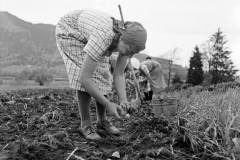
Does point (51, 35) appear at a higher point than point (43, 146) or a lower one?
higher

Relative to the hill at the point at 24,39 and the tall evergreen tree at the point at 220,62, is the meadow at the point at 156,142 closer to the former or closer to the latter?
the tall evergreen tree at the point at 220,62

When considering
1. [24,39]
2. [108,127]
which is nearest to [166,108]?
[108,127]

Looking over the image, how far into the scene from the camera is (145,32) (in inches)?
88.7

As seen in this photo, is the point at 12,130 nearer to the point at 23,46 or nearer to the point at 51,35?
the point at 23,46

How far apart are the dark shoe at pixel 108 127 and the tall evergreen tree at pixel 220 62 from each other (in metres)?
33.1

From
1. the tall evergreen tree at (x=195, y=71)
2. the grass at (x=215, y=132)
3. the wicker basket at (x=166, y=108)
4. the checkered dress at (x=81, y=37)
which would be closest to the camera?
the grass at (x=215, y=132)

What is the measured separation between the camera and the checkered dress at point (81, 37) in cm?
234

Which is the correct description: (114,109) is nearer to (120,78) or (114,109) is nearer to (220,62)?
(120,78)

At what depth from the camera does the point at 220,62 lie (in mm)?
37656

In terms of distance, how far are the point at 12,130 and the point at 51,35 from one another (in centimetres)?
16992

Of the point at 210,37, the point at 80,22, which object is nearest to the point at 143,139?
the point at 80,22

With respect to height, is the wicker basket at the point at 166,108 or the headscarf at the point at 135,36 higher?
the headscarf at the point at 135,36

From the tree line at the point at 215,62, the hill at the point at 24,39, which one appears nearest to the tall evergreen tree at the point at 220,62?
Result: the tree line at the point at 215,62

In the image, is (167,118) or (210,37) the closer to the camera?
(167,118)
